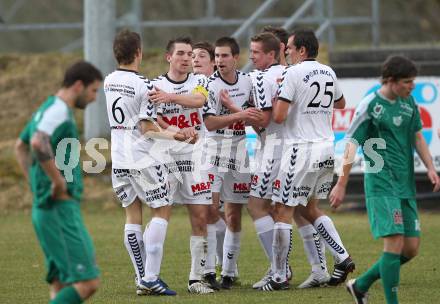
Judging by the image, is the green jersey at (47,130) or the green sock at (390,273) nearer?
the green jersey at (47,130)

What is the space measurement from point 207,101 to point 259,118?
1.75ft

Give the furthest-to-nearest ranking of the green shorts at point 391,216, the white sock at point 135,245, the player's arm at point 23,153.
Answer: the white sock at point 135,245, the green shorts at point 391,216, the player's arm at point 23,153

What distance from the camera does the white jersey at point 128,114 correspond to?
10.3 metres

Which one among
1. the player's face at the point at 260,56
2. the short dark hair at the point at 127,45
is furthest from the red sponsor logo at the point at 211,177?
the short dark hair at the point at 127,45

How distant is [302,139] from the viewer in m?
10.7

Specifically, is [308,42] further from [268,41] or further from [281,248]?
[281,248]

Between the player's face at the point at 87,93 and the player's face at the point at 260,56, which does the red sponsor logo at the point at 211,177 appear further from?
the player's face at the point at 87,93

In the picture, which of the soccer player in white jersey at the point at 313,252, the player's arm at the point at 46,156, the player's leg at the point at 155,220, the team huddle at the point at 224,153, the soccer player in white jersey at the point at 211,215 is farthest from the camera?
the soccer player in white jersey at the point at 211,215

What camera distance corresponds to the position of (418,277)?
1127 cm

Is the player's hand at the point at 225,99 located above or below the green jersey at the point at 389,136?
above

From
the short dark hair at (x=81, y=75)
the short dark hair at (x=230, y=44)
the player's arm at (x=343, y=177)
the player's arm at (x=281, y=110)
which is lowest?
the player's arm at (x=343, y=177)

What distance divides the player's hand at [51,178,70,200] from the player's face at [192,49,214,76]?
427cm

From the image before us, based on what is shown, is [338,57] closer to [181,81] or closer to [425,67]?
[425,67]

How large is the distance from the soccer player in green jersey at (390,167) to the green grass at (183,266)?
106 centimetres
